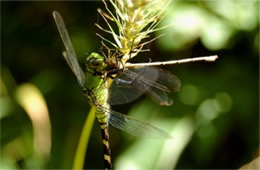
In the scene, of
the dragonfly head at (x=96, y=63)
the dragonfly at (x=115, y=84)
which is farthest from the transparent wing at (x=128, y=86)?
the dragonfly head at (x=96, y=63)

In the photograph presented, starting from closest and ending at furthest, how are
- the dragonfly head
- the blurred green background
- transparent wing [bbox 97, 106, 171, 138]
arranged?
the dragonfly head → transparent wing [bbox 97, 106, 171, 138] → the blurred green background

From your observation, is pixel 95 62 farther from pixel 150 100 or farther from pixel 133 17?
pixel 150 100

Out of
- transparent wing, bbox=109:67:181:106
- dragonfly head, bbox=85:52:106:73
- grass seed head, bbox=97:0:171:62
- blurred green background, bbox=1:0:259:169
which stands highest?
grass seed head, bbox=97:0:171:62

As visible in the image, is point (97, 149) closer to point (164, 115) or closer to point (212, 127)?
point (164, 115)

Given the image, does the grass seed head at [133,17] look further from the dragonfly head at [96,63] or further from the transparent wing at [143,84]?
the transparent wing at [143,84]

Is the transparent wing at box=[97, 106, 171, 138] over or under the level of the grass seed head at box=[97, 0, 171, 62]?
under

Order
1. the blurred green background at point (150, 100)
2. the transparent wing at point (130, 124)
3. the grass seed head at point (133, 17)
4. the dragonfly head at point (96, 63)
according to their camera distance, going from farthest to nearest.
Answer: the blurred green background at point (150, 100) → the transparent wing at point (130, 124) → the dragonfly head at point (96, 63) → the grass seed head at point (133, 17)

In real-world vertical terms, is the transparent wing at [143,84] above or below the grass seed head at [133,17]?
below

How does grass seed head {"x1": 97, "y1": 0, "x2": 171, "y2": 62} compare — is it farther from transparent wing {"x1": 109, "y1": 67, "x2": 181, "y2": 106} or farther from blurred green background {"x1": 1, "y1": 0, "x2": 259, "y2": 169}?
blurred green background {"x1": 1, "y1": 0, "x2": 259, "y2": 169}

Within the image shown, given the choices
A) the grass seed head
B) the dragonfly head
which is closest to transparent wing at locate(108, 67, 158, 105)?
the dragonfly head

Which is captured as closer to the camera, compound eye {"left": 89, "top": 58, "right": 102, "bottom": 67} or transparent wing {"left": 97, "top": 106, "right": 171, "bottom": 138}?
compound eye {"left": 89, "top": 58, "right": 102, "bottom": 67}
